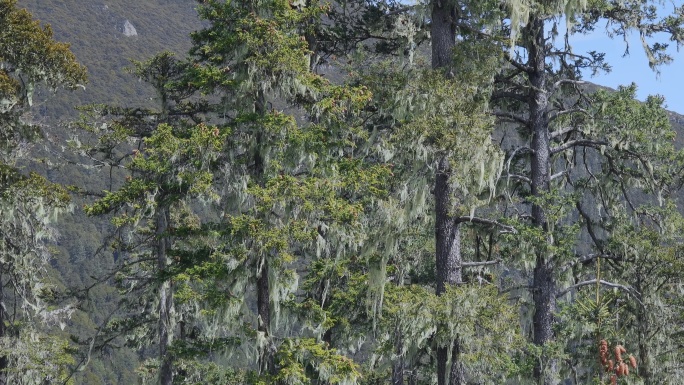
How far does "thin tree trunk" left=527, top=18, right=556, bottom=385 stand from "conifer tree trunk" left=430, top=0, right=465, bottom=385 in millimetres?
1957

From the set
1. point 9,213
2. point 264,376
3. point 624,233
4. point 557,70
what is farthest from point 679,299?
point 9,213

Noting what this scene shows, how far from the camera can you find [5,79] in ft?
49.5

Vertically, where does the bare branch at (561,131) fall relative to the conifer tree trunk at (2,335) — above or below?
above

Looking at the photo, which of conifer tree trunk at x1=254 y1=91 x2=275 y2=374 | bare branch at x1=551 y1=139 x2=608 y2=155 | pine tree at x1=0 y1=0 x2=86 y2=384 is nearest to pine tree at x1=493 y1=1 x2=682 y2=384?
bare branch at x1=551 y1=139 x2=608 y2=155

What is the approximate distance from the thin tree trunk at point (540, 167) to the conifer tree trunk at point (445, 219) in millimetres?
1957

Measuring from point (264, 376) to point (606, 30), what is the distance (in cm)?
904

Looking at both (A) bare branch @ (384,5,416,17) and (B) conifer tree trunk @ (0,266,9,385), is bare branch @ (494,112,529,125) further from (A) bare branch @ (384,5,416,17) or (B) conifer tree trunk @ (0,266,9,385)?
(B) conifer tree trunk @ (0,266,9,385)

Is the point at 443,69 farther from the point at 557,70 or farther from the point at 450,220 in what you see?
the point at 557,70

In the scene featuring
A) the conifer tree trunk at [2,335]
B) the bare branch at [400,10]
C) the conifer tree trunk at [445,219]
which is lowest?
the conifer tree trunk at [2,335]

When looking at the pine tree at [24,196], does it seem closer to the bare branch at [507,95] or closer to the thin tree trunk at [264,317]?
the thin tree trunk at [264,317]

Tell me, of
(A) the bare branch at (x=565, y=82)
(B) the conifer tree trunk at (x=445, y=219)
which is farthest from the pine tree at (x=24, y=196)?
(A) the bare branch at (x=565, y=82)

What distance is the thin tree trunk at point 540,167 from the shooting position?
13695mm

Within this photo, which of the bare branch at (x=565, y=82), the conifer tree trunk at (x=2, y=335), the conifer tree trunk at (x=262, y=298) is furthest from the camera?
the conifer tree trunk at (x=2, y=335)

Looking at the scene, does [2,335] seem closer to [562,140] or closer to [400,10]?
[400,10]
